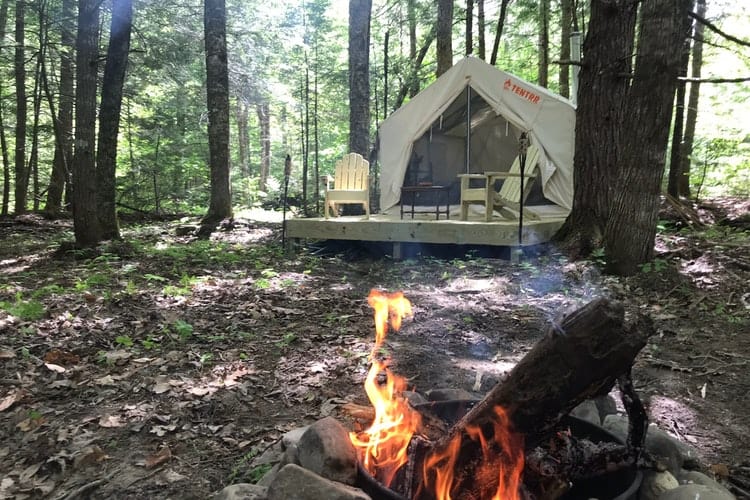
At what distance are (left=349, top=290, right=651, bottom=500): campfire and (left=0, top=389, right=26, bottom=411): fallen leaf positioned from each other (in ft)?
6.82

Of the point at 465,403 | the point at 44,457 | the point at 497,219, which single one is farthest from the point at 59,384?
the point at 497,219

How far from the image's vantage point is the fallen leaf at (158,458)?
209 cm

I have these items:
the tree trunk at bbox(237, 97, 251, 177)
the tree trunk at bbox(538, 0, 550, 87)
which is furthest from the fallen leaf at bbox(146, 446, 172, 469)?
the tree trunk at bbox(237, 97, 251, 177)

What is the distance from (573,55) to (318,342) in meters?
8.31

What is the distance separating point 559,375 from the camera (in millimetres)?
1413

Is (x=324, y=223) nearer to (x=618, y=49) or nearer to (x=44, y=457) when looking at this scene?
(x=618, y=49)

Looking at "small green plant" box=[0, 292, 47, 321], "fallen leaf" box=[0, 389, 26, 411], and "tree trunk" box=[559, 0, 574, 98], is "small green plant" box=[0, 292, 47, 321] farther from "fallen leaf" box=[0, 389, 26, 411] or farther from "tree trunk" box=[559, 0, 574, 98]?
"tree trunk" box=[559, 0, 574, 98]

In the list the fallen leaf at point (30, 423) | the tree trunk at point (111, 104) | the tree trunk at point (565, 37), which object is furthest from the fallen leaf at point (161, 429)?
the tree trunk at point (565, 37)

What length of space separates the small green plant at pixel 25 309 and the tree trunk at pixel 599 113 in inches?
205

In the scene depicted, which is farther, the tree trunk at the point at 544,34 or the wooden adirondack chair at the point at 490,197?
the tree trunk at the point at 544,34

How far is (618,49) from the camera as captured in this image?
17.0ft

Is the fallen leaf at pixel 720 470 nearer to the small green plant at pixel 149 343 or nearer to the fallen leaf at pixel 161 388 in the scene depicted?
the fallen leaf at pixel 161 388

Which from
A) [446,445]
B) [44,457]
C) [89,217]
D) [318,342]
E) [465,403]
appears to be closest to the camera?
[446,445]

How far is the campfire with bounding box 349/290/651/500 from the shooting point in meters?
1.33
